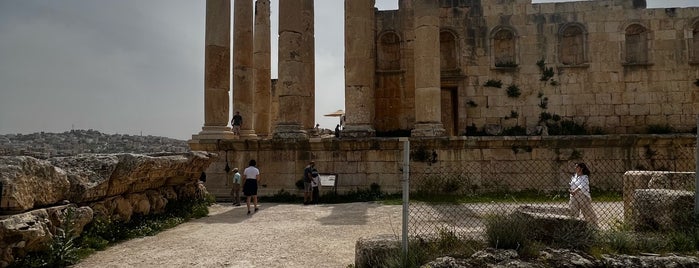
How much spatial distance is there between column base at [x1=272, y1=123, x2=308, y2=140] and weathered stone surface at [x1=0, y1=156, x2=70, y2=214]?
9.79 metres

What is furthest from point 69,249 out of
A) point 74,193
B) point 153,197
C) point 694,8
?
point 694,8

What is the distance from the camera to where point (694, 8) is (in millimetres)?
19625

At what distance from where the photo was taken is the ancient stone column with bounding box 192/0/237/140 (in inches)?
717

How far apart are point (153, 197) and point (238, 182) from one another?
4475 millimetres

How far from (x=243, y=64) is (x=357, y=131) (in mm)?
6773

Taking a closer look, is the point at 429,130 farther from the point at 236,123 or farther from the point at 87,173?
the point at 87,173

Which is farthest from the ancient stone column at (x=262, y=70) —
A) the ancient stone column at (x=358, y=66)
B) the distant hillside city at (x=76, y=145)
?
the ancient stone column at (x=358, y=66)

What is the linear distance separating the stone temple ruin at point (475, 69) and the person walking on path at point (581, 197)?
8.08 meters

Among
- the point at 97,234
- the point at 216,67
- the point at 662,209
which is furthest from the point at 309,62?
the point at 662,209

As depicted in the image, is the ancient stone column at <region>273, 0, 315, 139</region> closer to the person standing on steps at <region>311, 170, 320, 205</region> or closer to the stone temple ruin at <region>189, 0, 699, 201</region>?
the stone temple ruin at <region>189, 0, 699, 201</region>

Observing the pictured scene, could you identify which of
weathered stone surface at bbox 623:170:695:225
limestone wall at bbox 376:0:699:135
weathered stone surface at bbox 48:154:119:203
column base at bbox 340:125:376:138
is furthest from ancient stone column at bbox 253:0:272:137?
weathered stone surface at bbox 623:170:695:225

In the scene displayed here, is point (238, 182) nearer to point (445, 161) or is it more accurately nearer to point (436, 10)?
point (445, 161)

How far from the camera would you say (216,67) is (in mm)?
18250

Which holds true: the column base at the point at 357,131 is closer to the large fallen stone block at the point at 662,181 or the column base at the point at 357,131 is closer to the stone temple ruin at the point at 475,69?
the stone temple ruin at the point at 475,69
